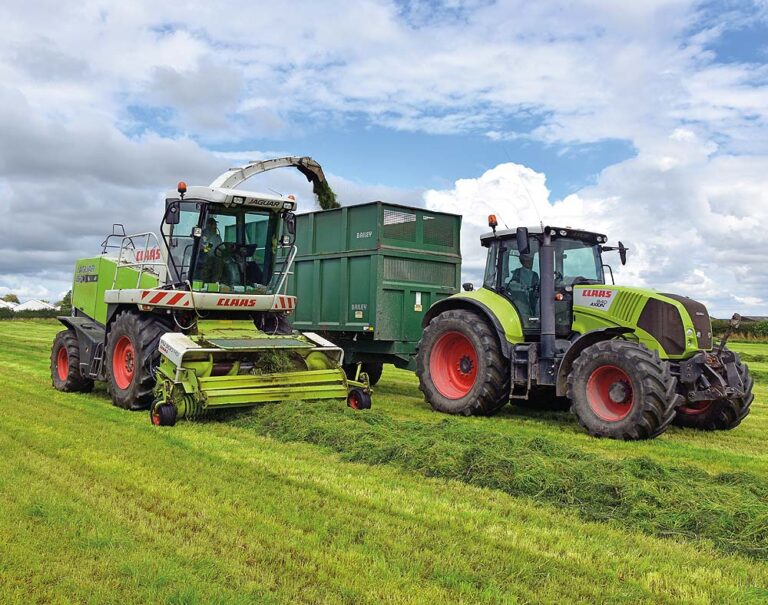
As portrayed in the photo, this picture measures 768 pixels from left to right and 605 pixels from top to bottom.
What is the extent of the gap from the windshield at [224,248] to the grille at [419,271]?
6.55 feet

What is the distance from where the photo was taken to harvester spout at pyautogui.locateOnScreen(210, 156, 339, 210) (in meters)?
12.1

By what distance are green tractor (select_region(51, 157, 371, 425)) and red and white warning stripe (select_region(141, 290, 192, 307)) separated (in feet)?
0.04

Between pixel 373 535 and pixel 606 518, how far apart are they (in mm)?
1638

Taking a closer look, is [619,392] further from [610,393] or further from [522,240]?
[522,240]

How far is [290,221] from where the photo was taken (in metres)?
10.6

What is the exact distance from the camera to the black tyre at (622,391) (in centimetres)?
788

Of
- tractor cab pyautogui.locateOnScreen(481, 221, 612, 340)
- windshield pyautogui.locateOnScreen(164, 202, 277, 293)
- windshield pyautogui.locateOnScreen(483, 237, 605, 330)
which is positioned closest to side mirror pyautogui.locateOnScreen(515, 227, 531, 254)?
tractor cab pyautogui.locateOnScreen(481, 221, 612, 340)

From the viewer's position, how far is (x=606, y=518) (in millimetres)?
4926

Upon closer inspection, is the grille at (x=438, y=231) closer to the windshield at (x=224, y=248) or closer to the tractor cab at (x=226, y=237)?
the tractor cab at (x=226, y=237)

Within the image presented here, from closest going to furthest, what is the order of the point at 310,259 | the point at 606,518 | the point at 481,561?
the point at 481,561, the point at 606,518, the point at 310,259

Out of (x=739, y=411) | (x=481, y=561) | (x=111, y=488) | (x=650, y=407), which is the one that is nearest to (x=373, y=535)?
(x=481, y=561)

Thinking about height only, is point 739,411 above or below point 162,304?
below

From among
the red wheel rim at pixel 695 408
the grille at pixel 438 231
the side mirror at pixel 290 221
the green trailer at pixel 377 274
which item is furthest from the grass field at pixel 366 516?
the grille at pixel 438 231

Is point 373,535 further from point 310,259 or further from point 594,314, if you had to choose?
point 310,259
